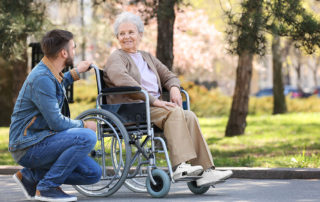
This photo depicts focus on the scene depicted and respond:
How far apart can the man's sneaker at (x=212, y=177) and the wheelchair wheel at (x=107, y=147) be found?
0.63 m

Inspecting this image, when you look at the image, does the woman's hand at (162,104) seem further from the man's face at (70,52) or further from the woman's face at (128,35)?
the man's face at (70,52)

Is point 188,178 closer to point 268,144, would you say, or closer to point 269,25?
point 269,25

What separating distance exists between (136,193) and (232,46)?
10.6ft

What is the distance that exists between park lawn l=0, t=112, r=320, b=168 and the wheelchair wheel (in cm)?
268

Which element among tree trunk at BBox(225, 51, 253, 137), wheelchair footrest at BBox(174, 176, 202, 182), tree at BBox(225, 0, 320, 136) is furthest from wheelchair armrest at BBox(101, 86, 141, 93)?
tree trunk at BBox(225, 51, 253, 137)

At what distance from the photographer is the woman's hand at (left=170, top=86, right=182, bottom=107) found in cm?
566

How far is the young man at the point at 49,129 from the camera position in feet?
15.2

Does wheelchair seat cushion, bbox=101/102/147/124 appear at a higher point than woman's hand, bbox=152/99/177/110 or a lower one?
lower

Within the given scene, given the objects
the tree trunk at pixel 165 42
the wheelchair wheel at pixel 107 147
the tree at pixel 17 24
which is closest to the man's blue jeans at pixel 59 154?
the wheelchair wheel at pixel 107 147

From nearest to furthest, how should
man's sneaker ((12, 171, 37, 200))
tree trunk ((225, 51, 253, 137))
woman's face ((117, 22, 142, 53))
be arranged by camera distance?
man's sneaker ((12, 171, 37, 200))
woman's face ((117, 22, 142, 53))
tree trunk ((225, 51, 253, 137))

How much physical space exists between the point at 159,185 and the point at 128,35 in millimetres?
Answer: 1349

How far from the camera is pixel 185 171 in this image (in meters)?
4.93

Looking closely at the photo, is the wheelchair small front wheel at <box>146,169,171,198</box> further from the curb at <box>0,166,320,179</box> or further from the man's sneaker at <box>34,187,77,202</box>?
the curb at <box>0,166,320,179</box>

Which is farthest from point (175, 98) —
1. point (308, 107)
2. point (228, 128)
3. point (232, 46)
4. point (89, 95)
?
point (308, 107)
